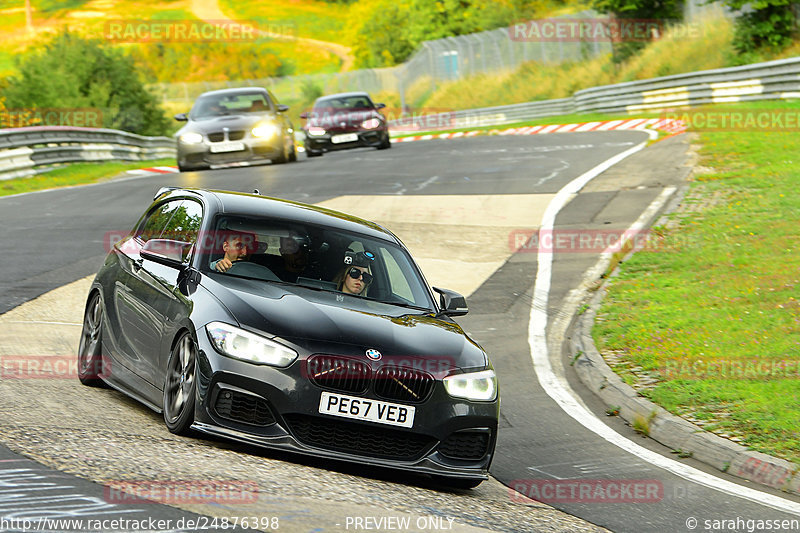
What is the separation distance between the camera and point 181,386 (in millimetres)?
6582

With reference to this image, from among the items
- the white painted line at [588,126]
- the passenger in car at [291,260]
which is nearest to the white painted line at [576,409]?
the passenger in car at [291,260]

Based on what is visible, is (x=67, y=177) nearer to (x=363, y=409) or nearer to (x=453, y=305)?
(x=453, y=305)

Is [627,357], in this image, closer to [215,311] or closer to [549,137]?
[215,311]

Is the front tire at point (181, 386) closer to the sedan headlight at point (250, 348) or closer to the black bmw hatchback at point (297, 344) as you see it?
the black bmw hatchback at point (297, 344)

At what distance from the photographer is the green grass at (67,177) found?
24.8 metres

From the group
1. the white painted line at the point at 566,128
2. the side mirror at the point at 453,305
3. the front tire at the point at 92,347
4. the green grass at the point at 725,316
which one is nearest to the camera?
the side mirror at the point at 453,305

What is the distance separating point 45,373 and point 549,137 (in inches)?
994

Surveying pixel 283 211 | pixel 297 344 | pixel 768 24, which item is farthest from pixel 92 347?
pixel 768 24

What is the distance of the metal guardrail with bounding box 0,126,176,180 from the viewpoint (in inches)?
1026

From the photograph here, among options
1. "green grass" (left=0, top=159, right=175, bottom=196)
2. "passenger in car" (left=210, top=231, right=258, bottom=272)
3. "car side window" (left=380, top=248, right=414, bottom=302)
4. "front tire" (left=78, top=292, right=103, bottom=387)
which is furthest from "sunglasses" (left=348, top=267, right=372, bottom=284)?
"green grass" (left=0, top=159, right=175, bottom=196)

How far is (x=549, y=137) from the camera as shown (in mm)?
32156

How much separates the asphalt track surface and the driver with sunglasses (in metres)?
1.50

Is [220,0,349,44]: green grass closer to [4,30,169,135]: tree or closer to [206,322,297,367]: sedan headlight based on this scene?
[4,30,169,135]: tree

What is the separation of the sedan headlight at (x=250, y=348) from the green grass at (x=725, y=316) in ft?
11.3
